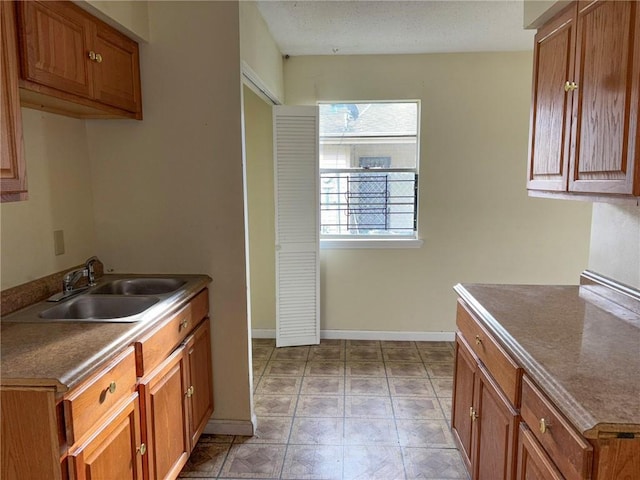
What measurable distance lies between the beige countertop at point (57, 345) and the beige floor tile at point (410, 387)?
6.05ft

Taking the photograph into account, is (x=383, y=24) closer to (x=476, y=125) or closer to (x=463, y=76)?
(x=463, y=76)

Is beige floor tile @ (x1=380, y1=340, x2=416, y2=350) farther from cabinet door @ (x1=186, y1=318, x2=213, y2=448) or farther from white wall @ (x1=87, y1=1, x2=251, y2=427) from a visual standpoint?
cabinet door @ (x1=186, y1=318, x2=213, y2=448)

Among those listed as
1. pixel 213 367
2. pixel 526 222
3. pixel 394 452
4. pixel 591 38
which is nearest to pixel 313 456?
pixel 394 452

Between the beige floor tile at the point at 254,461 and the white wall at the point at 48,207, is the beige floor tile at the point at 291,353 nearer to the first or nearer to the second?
the beige floor tile at the point at 254,461

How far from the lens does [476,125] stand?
365 centimetres

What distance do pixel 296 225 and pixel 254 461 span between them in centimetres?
187

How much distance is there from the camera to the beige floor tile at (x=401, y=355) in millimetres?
3543

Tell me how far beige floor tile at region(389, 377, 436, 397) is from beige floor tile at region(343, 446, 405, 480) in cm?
65

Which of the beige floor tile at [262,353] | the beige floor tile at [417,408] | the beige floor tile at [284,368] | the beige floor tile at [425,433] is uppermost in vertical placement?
the beige floor tile at [262,353]

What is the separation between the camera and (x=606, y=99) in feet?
4.89

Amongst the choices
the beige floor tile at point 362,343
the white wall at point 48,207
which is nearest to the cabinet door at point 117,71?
the white wall at point 48,207

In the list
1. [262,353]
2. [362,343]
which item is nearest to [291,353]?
[262,353]

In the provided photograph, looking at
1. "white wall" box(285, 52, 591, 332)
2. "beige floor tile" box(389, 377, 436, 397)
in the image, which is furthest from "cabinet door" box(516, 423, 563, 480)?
"white wall" box(285, 52, 591, 332)

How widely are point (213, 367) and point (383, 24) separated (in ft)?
8.20
